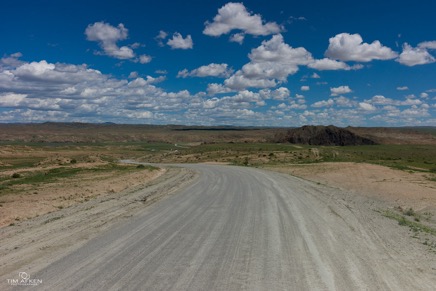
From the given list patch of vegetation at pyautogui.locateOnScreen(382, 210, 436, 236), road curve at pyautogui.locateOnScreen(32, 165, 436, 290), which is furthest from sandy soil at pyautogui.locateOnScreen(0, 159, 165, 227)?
patch of vegetation at pyautogui.locateOnScreen(382, 210, 436, 236)

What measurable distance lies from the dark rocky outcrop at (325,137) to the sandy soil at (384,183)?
261ft

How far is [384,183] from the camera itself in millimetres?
29547

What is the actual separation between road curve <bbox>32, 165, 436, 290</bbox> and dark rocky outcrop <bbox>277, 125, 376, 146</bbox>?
110184 mm

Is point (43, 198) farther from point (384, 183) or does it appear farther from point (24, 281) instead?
point (384, 183)

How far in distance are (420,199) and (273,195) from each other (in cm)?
845

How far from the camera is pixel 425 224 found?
15273mm

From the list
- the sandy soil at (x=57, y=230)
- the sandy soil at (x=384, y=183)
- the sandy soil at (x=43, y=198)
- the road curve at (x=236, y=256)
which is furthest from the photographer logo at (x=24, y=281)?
the sandy soil at (x=384, y=183)

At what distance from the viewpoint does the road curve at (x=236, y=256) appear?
7.52m

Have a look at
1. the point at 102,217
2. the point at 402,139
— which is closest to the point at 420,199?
the point at 102,217

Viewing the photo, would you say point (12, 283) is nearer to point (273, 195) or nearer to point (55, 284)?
point (55, 284)

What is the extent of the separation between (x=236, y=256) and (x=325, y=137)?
119m

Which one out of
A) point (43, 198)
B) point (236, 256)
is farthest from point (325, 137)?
point (236, 256)

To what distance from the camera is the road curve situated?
7.52 meters

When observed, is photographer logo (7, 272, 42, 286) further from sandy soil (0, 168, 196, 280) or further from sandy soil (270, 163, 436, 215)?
sandy soil (270, 163, 436, 215)
